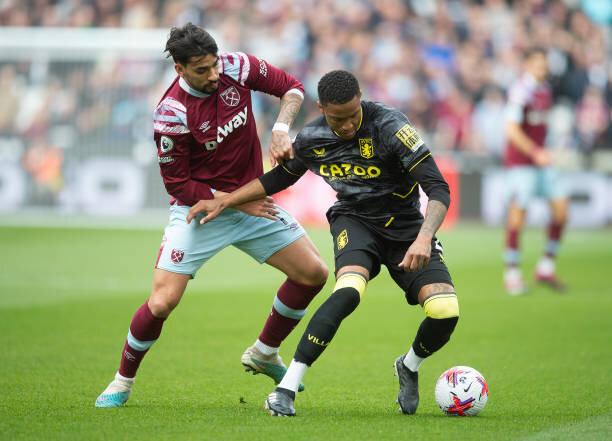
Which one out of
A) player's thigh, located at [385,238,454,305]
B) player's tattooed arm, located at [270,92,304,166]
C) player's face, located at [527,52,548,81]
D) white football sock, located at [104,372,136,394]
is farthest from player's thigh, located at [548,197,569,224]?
white football sock, located at [104,372,136,394]

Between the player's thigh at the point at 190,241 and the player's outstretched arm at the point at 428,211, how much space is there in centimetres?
137

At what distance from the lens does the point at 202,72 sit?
6672mm

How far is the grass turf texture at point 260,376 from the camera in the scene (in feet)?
19.6

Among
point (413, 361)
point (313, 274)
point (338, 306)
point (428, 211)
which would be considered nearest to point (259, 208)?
point (313, 274)

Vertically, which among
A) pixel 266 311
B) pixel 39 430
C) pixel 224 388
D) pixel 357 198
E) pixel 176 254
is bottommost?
pixel 266 311

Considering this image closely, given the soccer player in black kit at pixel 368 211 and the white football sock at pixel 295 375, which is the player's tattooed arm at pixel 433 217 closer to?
the soccer player in black kit at pixel 368 211

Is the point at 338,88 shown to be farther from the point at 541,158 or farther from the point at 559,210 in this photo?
the point at 559,210

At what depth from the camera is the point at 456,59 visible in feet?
76.7

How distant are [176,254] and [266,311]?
4787 millimetres

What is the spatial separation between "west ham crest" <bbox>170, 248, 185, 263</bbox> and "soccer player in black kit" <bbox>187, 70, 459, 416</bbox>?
0.25m

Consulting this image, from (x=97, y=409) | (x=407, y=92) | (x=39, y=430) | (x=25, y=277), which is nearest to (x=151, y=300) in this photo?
(x=97, y=409)

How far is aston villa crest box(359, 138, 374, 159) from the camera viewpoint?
653 centimetres

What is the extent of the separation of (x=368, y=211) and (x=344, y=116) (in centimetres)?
76

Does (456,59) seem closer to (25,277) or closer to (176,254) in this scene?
(25,277)
